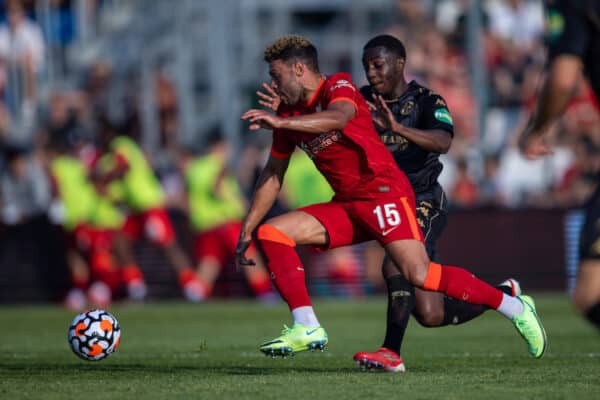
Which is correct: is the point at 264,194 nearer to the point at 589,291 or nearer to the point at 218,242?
the point at 589,291

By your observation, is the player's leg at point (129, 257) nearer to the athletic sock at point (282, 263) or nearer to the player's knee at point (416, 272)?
the athletic sock at point (282, 263)

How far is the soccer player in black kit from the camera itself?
810cm

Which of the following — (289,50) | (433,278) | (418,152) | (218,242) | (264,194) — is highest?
(289,50)

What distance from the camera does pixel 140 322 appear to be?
14.3m

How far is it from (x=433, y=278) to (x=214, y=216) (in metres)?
11.3

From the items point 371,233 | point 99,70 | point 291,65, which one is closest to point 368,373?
point 371,233

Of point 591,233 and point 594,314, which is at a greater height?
point 591,233

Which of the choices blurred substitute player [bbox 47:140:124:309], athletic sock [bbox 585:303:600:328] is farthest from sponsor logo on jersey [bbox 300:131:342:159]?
blurred substitute player [bbox 47:140:124:309]

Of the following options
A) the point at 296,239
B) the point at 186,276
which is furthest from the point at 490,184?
the point at 296,239

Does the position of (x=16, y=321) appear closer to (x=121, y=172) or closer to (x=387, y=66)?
(x=121, y=172)

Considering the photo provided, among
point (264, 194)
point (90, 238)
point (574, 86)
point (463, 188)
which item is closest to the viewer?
point (574, 86)

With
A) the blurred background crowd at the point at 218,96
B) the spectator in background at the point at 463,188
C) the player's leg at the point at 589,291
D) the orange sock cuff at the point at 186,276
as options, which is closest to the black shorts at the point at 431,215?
the player's leg at the point at 589,291

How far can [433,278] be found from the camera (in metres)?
7.46

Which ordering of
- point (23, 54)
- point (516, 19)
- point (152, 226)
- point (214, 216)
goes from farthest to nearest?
point (23, 54) → point (516, 19) → point (214, 216) → point (152, 226)
